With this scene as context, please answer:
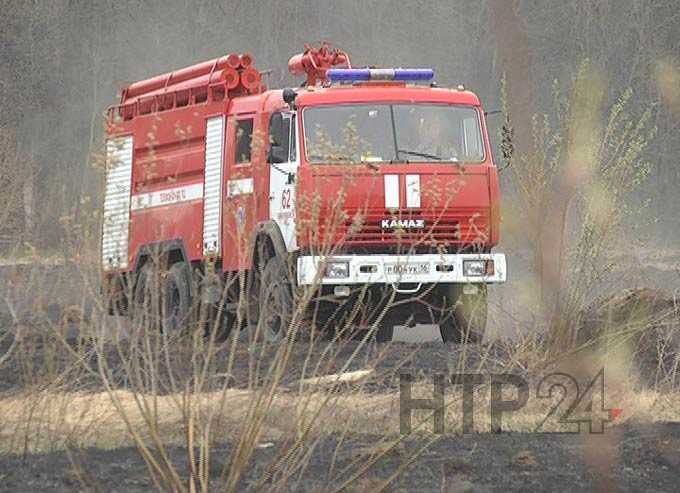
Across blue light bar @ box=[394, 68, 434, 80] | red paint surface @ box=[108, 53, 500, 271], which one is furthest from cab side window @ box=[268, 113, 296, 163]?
blue light bar @ box=[394, 68, 434, 80]

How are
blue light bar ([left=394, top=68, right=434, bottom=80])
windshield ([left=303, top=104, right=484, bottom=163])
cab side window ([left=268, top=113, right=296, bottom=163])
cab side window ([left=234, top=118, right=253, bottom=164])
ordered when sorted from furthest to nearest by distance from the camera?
blue light bar ([left=394, top=68, right=434, bottom=80]) < cab side window ([left=234, top=118, right=253, bottom=164]) < windshield ([left=303, top=104, right=484, bottom=163]) < cab side window ([left=268, top=113, right=296, bottom=163])

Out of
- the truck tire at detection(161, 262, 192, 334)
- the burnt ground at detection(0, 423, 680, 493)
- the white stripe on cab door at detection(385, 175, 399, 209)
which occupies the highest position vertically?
the white stripe on cab door at detection(385, 175, 399, 209)

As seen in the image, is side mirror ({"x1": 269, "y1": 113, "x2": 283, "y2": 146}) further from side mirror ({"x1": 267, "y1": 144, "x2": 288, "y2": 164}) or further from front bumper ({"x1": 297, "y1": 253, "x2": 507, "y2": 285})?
front bumper ({"x1": 297, "y1": 253, "x2": 507, "y2": 285})

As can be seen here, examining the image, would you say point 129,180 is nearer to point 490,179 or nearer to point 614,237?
point 490,179

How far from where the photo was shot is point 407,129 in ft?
54.7

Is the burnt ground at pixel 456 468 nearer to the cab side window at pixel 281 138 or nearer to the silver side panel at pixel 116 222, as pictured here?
the silver side panel at pixel 116 222

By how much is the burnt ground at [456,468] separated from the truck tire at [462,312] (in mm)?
6251

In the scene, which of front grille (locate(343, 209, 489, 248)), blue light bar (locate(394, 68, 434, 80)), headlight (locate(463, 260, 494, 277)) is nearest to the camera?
front grille (locate(343, 209, 489, 248))

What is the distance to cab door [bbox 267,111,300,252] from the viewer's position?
16.1m

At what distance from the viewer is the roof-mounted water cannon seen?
19219mm

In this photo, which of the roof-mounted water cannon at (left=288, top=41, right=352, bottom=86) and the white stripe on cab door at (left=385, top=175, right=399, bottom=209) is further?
the roof-mounted water cannon at (left=288, top=41, right=352, bottom=86)

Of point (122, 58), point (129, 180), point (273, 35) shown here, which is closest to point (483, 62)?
point (273, 35)

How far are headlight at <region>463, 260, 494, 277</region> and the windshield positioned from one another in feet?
3.34

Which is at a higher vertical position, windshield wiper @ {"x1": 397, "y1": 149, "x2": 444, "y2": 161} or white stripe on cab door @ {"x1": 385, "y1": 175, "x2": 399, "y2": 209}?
windshield wiper @ {"x1": 397, "y1": 149, "x2": 444, "y2": 161}
